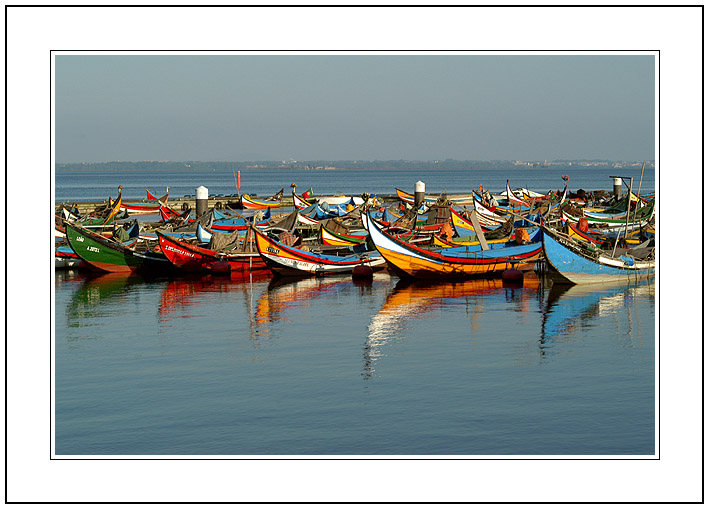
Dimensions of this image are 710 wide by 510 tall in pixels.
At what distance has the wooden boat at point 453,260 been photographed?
26.3 meters

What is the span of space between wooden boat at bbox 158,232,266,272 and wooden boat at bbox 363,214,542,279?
5.38m

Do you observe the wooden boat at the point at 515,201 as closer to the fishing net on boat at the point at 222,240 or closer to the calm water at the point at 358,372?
the fishing net on boat at the point at 222,240

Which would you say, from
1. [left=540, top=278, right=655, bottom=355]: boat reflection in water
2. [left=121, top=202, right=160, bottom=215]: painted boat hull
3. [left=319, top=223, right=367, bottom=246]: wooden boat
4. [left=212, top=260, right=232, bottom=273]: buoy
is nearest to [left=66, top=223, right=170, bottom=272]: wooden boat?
[left=212, top=260, right=232, bottom=273]: buoy

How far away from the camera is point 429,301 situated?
925 inches

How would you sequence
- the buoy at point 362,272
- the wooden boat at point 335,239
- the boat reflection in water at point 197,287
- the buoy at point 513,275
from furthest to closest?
1. the wooden boat at point 335,239
2. the buoy at point 362,272
3. the buoy at point 513,275
4. the boat reflection in water at point 197,287

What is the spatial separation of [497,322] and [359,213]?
22.8 m

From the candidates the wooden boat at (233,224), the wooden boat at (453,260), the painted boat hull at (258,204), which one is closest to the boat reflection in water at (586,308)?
the wooden boat at (453,260)

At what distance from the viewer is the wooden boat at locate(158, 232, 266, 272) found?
2878cm

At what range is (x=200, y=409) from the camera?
13.2m

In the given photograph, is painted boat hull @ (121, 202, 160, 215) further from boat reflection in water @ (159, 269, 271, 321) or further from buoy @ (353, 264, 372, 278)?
buoy @ (353, 264, 372, 278)

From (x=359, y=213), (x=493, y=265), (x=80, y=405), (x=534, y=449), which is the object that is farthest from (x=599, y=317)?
(x=359, y=213)

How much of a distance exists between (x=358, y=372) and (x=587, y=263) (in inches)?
487

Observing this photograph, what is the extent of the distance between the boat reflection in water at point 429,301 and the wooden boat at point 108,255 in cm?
945
